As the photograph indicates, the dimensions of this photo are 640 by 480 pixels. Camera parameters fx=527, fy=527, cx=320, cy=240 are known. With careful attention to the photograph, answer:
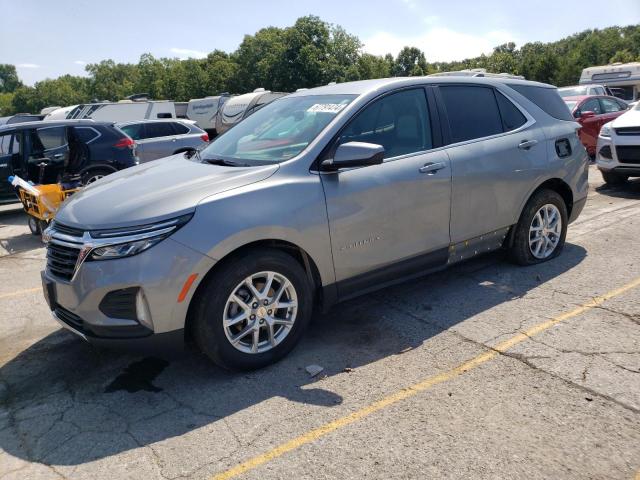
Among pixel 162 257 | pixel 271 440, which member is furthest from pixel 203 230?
pixel 271 440

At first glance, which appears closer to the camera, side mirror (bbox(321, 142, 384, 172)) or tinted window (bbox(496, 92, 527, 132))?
side mirror (bbox(321, 142, 384, 172))

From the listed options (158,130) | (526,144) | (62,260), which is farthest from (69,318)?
(158,130)

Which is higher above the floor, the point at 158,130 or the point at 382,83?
the point at 158,130

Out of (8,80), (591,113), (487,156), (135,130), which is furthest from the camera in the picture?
(8,80)

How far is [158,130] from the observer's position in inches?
539

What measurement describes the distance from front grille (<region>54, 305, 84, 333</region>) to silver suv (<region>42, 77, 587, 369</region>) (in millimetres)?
12

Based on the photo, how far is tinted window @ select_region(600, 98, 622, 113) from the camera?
13.8 metres

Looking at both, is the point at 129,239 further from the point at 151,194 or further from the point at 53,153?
the point at 53,153

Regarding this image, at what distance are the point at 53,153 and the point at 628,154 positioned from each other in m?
9.92

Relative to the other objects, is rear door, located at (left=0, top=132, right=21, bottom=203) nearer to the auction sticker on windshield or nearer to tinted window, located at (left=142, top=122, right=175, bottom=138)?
tinted window, located at (left=142, top=122, right=175, bottom=138)

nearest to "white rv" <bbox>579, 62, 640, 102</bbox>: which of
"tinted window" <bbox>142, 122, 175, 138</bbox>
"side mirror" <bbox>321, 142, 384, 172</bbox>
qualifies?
"tinted window" <bbox>142, 122, 175, 138</bbox>

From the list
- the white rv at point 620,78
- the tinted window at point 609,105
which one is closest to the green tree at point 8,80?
the white rv at point 620,78

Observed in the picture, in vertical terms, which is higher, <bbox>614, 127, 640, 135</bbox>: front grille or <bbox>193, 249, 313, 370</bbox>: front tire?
<bbox>614, 127, 640, 135</bbox>: front grille

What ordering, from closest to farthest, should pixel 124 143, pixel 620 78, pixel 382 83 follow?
1. pixel 382 83
2. pixel 124 143
3. pixel 620 78
